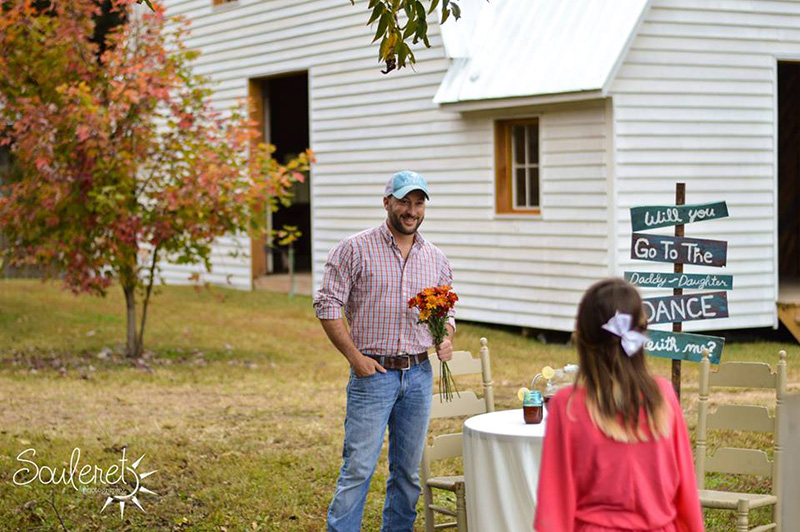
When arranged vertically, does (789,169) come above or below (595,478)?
above

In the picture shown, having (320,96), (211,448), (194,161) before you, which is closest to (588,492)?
(211,448)

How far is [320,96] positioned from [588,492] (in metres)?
14.4

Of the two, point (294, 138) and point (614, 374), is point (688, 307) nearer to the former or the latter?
point (614, 374)

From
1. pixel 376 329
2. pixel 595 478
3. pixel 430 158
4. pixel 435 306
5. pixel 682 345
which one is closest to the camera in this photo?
pixel 595 478

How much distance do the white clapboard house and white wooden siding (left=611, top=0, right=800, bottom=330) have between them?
0.7 inches

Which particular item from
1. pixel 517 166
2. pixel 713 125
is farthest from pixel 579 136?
pixel 713 125

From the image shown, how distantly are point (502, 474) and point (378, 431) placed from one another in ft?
2.68

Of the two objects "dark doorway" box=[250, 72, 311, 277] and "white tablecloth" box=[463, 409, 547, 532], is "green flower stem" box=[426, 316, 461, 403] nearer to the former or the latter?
"white tablecloth" box=[463, 409, 547, 532]

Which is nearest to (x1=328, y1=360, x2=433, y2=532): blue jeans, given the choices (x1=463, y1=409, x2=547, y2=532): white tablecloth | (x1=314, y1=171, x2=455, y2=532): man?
(x1=314, y1=171, x2=455, y2=532): man

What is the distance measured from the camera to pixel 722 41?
1327cm

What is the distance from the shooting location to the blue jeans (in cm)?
541

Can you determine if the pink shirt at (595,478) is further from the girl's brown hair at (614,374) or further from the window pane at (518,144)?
the window pane at (518,144)

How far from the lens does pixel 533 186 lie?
14.2 metres

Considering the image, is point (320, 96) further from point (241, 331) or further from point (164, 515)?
point (164, 515)
